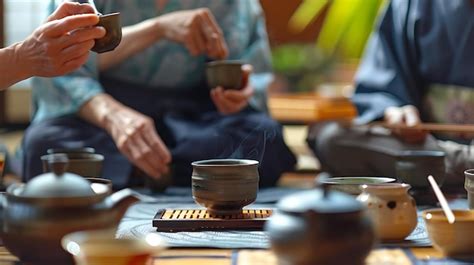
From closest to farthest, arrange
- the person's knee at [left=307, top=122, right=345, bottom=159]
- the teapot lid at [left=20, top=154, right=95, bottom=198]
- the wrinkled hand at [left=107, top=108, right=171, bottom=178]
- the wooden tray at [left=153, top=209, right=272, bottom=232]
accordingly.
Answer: the teapot lid at [left=20, top=154, right=95, bottom=198]
the wooden tray at [left=153, top=209, right=272, bottom=232]
the wrinkled hand at [left=107, top=108, right=171, bottom=178]
the person's knee at [left=307, top=122, right=345, bottom=159]

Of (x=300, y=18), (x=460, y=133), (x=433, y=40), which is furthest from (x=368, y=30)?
(x=300, y=18)

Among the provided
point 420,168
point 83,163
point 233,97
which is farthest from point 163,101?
point 420,168

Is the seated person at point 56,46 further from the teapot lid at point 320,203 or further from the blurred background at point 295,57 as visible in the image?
the blurred background at point 295,57

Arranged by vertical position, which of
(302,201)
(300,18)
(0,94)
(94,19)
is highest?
(94,19)

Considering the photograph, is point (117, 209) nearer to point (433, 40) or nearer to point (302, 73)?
point (433, 40)

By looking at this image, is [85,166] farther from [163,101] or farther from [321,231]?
[321,231]

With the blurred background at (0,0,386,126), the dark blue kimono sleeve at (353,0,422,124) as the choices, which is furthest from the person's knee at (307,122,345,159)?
the blurred background at (0,0,386,126)

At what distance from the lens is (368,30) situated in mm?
4621

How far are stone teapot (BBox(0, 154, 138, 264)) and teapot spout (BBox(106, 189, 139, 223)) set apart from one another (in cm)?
3

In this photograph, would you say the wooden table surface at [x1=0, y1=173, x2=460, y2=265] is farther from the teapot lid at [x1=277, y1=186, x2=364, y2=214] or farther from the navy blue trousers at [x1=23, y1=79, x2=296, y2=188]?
the navy blue trousers at [x1=23, y1=79, x2=296, y2=188]

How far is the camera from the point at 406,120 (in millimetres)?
3467

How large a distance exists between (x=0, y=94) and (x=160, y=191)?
9.66ft

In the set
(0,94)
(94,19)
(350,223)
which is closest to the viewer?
(350,223)

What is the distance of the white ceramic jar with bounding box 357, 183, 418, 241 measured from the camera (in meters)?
1.93
